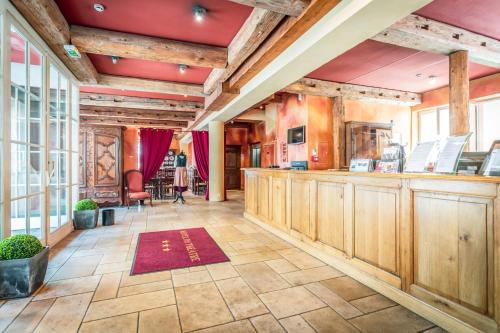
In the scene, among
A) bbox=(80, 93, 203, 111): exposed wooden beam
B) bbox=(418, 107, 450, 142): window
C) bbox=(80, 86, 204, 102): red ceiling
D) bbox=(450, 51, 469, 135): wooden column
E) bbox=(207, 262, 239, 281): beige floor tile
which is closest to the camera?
bbox=(207, 262, 239, 281): beige floor tile

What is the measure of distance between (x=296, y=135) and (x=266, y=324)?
586 centimetres

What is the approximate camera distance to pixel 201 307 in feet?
6.84

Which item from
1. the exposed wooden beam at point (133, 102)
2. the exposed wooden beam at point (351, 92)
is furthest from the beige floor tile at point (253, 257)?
the exposed wooden beam at point (133, 102)

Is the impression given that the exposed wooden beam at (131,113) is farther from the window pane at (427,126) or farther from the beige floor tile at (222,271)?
the window pane at (427,126)

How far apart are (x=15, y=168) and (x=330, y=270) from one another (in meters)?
3.82

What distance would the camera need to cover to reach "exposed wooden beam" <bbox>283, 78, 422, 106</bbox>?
5773 millimetres

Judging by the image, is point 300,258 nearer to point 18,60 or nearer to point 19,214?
point 19,214

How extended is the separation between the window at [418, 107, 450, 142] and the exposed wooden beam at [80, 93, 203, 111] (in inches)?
251

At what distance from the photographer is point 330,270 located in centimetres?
281

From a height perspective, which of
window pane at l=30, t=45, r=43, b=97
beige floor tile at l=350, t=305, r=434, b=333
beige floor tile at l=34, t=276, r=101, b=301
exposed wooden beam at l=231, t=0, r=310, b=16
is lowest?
beige floor tile at l=350, t=305, r=434, b=333

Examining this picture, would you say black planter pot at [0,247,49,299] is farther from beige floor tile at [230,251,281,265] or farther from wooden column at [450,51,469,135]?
wooden column at [450,51,469,135]

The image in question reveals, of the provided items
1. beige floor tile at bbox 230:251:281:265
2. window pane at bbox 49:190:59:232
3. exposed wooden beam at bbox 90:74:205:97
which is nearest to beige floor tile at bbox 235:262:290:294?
beige floor tile at bbox 230:251:281:265

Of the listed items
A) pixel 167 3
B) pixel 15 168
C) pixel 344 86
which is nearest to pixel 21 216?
pixel 15 168

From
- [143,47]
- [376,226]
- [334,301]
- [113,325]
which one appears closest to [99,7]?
[143,47]
